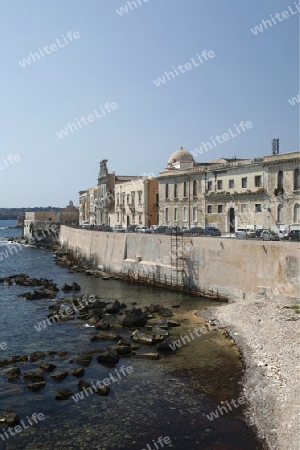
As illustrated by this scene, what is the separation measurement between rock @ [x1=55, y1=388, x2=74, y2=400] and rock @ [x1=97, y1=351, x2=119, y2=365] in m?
3.48

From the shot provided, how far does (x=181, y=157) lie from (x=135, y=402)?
48.1m

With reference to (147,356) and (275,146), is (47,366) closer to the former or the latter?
(147,356)

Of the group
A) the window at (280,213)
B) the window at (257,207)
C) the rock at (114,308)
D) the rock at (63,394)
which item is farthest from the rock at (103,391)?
the window at (257,207)

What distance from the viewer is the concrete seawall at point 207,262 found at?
27.8 meters

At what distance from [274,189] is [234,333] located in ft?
70.4

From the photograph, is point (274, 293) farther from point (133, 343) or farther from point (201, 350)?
point (133, 343)

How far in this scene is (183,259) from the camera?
37938 millimetres

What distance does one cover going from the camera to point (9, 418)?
15242 mm

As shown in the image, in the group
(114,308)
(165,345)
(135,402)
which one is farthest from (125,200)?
(135,402)

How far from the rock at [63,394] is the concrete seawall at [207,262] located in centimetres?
1540

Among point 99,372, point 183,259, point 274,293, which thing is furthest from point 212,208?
point 99,372

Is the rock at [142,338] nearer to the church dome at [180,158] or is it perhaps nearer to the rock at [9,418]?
the rock at [9,418]

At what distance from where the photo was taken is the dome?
61312 millimetres

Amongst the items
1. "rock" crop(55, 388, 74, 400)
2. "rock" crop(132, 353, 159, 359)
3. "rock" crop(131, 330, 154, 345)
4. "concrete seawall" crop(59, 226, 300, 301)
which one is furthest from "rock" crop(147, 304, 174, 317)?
"rock" crop(55, 388, 74, 400)
